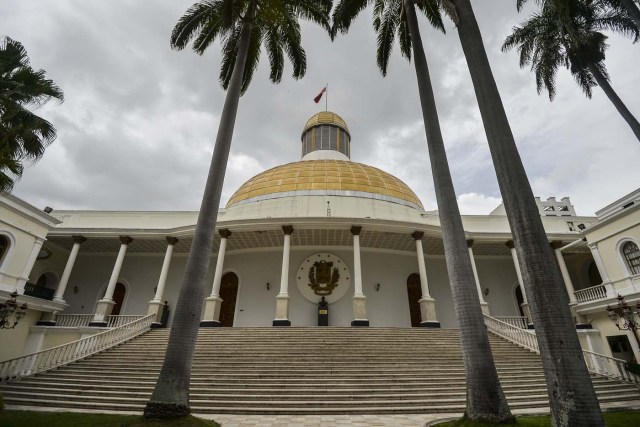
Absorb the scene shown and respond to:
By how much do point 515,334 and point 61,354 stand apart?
16.8m

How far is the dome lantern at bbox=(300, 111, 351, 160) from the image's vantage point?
30344 mm

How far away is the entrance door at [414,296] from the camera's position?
1858 centimetres

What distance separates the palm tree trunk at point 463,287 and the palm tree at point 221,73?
467 centimetres

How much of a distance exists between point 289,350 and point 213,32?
36.4 feet

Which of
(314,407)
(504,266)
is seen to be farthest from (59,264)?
(504,266)

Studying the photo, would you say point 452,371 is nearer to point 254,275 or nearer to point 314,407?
point 314,407

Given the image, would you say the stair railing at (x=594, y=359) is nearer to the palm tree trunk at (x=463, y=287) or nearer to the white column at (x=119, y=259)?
the palm tree trunk at (x=463, y=287)

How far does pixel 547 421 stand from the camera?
5527 millimetres

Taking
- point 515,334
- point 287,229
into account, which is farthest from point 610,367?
point 287,229

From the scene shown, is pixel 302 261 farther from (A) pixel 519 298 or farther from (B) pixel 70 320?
(A) pixel 519 298

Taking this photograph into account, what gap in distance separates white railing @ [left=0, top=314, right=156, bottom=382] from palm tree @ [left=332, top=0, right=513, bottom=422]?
12.8 meters

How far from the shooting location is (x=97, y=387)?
29.4 ft

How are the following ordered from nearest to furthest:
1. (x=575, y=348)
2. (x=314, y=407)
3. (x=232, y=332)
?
(x=575, y=348) < (x=314, y=407) < (x=232, y=332)

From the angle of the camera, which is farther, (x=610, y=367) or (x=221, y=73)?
(x=221, y=73)
